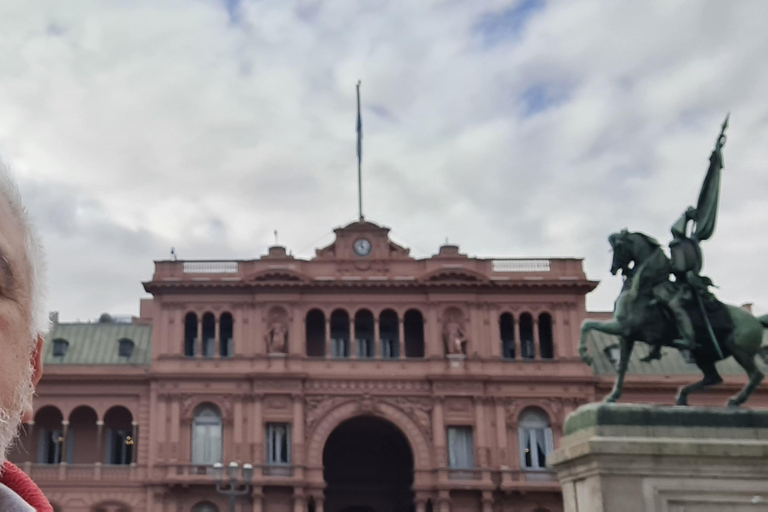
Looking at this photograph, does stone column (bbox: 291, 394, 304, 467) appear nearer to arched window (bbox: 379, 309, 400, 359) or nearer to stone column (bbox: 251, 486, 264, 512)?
stone column (bbox: 251, 486, 264, 512)

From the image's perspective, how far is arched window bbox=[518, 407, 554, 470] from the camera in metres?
46.9

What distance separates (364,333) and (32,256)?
154 feet

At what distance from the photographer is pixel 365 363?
4766 cm

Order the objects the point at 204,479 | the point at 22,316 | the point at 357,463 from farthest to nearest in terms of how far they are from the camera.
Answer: the point at 357,463
the point at 204,479
the point at 22,316

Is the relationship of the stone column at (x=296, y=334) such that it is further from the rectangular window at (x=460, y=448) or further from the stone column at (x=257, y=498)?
the rectangular window at (x=460, y=448)

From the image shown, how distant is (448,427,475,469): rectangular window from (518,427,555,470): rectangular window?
263cm

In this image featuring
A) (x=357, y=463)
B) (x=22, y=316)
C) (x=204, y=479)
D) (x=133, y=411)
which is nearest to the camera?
(x=22, y=316)

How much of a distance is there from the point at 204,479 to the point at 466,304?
16177mm

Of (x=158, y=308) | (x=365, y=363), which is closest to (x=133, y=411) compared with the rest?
(x=158, y=308)

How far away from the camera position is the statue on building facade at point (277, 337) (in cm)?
4769

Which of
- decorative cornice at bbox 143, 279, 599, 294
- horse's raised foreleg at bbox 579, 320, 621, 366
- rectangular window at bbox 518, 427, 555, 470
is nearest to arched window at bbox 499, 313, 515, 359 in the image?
decorative cornice at bbox 143, 279, 599, 294

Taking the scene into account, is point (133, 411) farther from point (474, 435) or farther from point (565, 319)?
point (565, 319)

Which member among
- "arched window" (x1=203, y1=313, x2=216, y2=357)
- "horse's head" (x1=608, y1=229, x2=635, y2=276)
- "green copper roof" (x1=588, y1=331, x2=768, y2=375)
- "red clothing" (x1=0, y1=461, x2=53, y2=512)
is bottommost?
"red clothing" (x1=0, y1=461, x2=53, y2=512)

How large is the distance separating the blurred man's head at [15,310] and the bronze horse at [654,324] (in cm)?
1222
